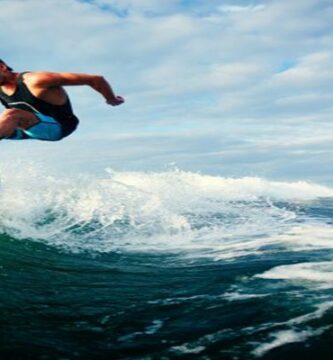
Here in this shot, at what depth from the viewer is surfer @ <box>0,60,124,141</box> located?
730 cm

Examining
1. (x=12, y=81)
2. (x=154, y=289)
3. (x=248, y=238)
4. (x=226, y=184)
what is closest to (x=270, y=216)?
(x=248, y=238)

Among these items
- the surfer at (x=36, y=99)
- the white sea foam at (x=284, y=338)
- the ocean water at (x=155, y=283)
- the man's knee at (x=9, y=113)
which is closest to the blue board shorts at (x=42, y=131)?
the surfer at (x=36, y=99)

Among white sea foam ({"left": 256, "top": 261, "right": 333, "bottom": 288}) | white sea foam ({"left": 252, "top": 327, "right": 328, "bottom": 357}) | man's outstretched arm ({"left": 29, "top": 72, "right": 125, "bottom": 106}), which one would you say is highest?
man's outstretched arm ({"left": 29, "top": 72, "right": 125, "bottom": 106})

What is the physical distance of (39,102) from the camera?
7562 mm

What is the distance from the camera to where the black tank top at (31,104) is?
24.3 feet

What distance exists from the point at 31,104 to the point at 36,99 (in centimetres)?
12

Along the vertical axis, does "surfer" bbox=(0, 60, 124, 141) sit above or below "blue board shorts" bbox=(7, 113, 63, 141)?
above

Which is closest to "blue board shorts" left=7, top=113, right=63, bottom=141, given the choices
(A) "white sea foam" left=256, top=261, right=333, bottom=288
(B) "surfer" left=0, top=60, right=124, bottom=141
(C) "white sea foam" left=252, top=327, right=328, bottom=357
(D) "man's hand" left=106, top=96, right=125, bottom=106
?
(B) "surfer" left=0, top=60, right=124, bottom=141

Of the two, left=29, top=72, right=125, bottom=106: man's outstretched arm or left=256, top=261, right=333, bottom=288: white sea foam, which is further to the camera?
left=256, top=261, right=333, bottom=288: white sea foam

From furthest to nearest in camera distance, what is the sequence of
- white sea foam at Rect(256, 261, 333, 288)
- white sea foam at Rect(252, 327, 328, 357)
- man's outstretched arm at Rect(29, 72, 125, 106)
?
1. white sea foam at Rect(256, 261, 333, 288)
2. man's outstretched arm at Rect(29, 72, 125, 106)
3. white sea foam at Rect(252, 327, 328, 357)

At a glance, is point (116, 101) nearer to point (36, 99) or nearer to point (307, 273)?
point (36, 99)

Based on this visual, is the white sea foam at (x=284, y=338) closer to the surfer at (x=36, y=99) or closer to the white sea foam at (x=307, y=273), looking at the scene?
the white sea foam at (x=307, y=273)

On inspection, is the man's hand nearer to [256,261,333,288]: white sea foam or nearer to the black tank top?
the black tank top

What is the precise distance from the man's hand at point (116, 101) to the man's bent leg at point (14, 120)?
1.17 metres
